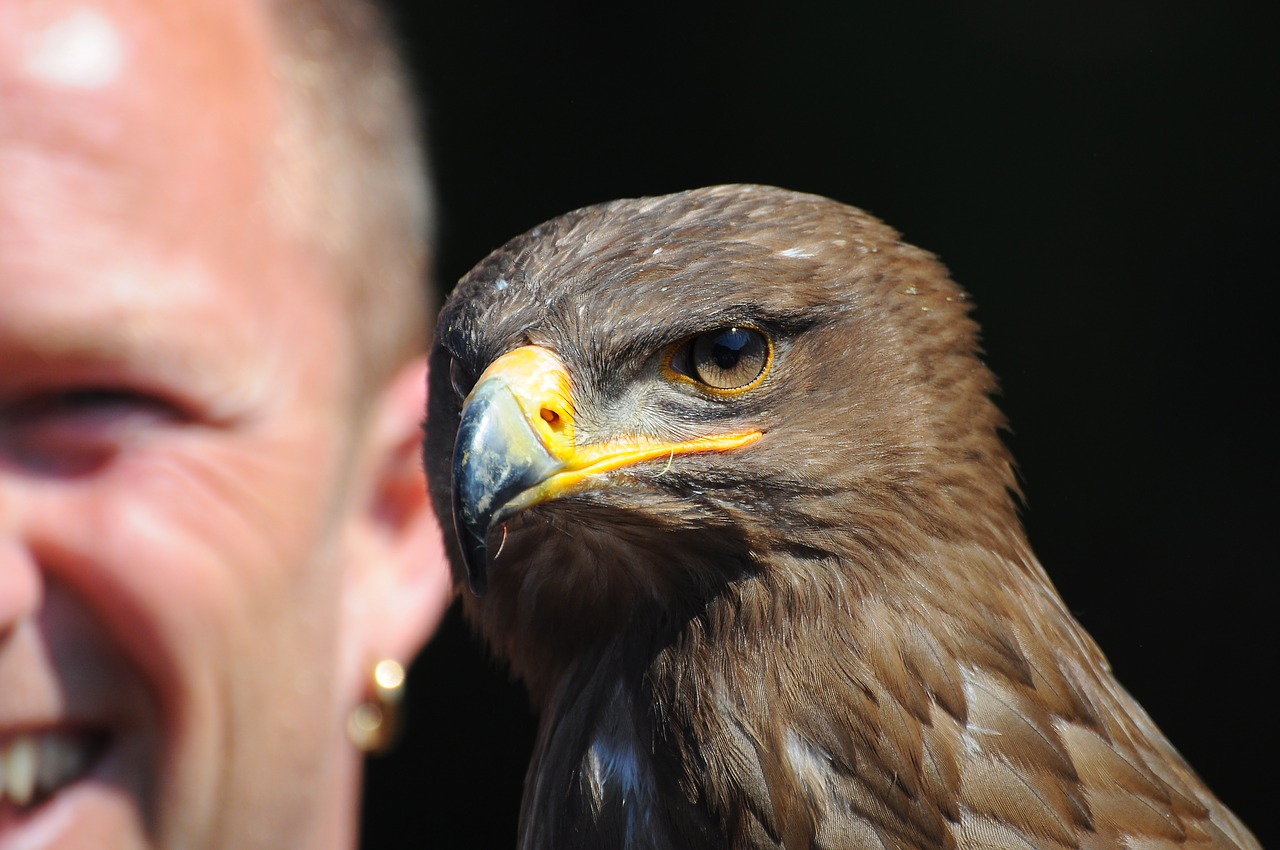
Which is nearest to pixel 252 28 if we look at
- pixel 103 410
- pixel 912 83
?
pixel 103 410

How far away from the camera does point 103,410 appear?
195 centimetres

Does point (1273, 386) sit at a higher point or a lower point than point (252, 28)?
lower

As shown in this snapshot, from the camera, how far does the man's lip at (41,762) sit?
188 cm

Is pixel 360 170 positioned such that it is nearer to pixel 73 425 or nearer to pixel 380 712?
pixel 73 425

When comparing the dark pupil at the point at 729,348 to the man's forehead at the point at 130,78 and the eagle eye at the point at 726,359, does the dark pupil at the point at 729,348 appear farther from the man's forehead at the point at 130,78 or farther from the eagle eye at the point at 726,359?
the man's forehead at the point at 130,78

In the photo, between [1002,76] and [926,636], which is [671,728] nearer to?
[926,636]

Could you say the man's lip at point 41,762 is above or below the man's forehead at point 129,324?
below

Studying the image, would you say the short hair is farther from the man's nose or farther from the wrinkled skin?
the man's nose

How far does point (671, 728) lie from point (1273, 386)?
257cm

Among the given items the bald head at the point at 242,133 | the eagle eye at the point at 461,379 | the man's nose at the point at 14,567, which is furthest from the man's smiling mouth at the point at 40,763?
the eagle eye at the point at 461,379

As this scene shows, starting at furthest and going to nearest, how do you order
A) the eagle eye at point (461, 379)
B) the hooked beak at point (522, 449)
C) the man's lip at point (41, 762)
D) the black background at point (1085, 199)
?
the black background at point (1085, 199)
the man's lip at point (41, 762)
the eagle eye at point (461, 379)
the hooked beak at point (522, 449)

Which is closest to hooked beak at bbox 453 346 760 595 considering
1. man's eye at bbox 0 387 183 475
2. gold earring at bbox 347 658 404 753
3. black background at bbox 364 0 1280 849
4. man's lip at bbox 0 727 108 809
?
man's eye at bbox 0 387 183 475

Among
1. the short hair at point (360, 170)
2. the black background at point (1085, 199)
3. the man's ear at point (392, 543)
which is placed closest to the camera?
the short hair at point (360, 170)

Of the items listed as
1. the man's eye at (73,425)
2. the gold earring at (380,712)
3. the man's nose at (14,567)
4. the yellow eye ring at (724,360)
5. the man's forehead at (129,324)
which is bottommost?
the gold earring at (380,712)
